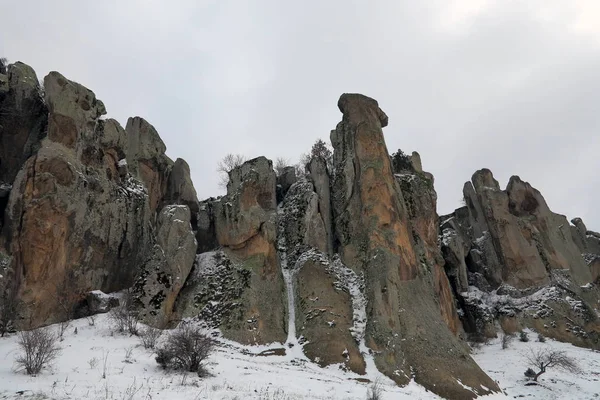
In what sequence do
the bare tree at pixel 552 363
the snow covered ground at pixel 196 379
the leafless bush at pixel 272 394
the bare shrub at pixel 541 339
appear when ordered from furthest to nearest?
the bare shrub at pixel 541 339
the bare tree at pixel 552 363
the leafless bush at pixel 272 394
the snow covered ground at pixel 196 379

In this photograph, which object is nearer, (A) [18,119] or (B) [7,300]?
(B) [7,300]

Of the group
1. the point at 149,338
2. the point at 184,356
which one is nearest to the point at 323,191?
the point at 149,338

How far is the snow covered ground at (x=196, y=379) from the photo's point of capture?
11.8 m

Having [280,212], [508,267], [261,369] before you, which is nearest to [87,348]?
[261,369]

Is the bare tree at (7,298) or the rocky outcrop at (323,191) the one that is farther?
the rocky outcrop at (323,191)

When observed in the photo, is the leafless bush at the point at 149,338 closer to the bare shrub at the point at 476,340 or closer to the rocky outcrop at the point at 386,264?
the rocky outcrop at the point at 386,264

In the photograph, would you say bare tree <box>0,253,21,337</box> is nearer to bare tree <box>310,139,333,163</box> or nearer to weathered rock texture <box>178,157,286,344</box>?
weathered rock texture <box>178,157,286,344</box>

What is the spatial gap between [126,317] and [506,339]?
27.0 meters

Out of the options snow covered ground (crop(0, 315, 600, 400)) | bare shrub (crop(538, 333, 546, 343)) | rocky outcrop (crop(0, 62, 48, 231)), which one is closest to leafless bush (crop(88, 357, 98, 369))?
snow covered ground (crop(0, 315, 600, 400))

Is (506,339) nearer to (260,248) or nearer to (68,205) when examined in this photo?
(260,248)

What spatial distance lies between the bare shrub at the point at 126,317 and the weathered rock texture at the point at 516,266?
85.5 feet

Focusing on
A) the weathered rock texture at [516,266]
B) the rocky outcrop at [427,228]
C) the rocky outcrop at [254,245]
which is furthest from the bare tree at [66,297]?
the weathered rock texture at [516,266]

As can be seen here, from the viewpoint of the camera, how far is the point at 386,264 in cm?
2691

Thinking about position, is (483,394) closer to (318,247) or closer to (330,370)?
(330,370)
